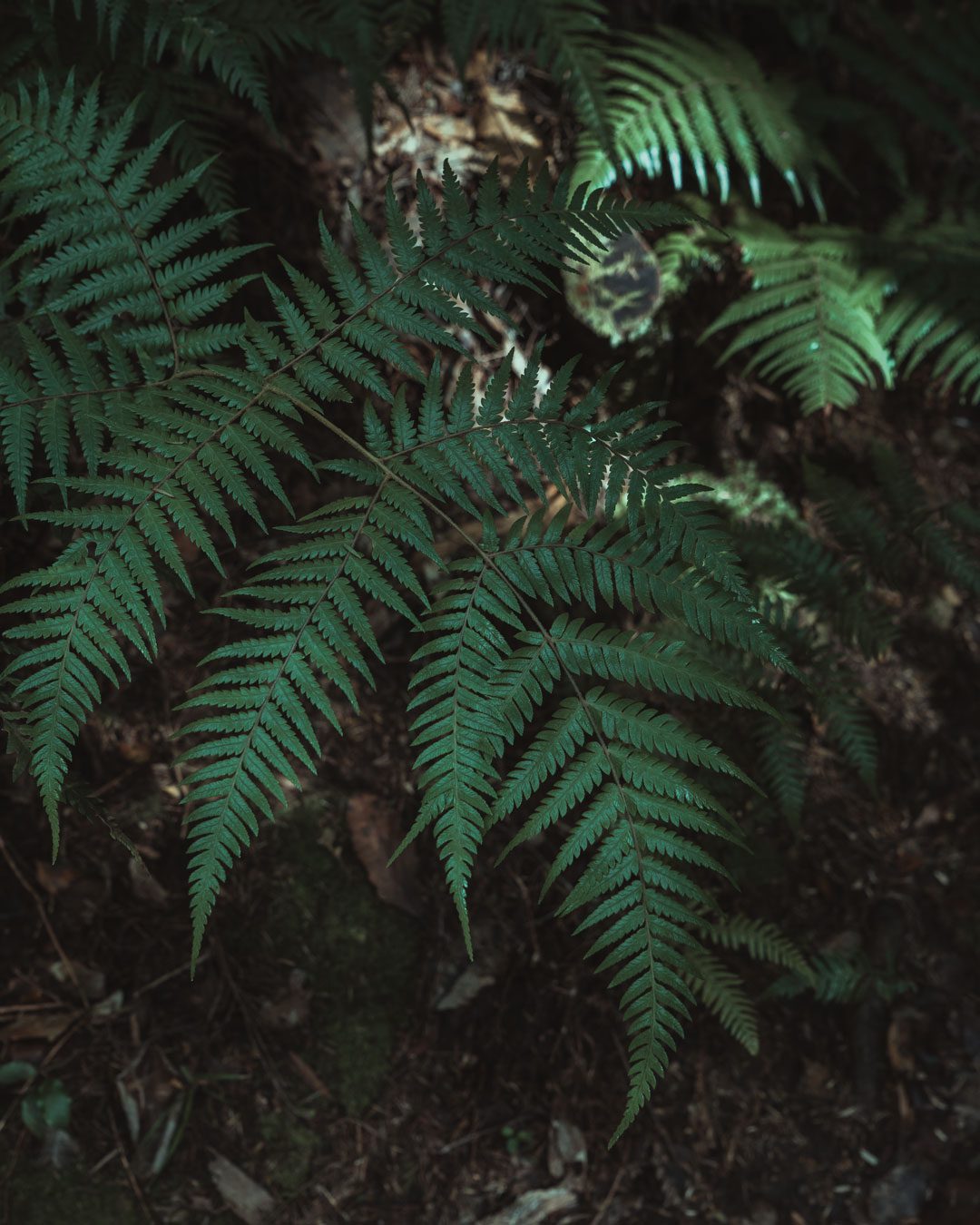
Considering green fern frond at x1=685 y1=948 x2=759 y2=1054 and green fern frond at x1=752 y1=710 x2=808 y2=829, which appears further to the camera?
green fern frond at x1=752 y1=710 x2=808 y2=829

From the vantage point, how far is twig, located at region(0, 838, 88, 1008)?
9.06ft

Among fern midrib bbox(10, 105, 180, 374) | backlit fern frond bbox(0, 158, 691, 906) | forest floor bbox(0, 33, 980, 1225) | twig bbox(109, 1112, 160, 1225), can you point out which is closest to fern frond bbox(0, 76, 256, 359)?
fern midrib bbox(10, 105, 180, 374)

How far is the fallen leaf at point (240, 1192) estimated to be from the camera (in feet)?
9.18

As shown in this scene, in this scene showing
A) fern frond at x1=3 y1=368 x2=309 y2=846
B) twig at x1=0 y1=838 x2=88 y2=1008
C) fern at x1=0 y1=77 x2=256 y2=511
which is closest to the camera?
fern frond at x1=3 y1=368 x2=309 y2=846

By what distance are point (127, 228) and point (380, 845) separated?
2000mm

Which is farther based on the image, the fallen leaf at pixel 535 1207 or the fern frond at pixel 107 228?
the fallen leaf at pixel 535 1207

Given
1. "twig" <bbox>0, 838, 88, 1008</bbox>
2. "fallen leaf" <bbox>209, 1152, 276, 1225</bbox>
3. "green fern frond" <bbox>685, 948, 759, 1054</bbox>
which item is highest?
"green fern frond" <bbox>685, 948, 759, 1054</bbox>

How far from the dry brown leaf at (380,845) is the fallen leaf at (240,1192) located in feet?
2.95

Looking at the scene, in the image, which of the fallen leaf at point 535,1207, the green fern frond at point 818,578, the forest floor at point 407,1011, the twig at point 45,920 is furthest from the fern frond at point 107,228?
the fallen leaf at point 535,1207

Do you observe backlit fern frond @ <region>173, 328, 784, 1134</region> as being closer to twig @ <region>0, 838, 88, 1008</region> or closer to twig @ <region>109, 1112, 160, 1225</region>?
twig @ <region>0, 838, 88, 1008</region>

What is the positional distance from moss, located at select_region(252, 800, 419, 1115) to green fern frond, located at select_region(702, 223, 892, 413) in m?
2.26

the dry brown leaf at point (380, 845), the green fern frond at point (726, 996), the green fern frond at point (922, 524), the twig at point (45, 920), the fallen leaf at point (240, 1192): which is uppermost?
the green fern frond at point (922, 524)

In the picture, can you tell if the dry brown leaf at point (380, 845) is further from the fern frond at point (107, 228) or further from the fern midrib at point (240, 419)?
the fern frond at point (107, 228)

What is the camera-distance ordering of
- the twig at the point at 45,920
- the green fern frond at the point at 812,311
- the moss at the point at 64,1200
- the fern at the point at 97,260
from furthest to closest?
the green fern frond at the point at 812,311 → the twig at the point at 45,920 → the moss at the point at 64,1200 → the fern at the point at 97,260
